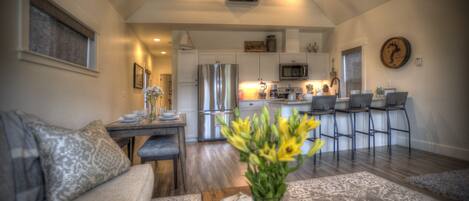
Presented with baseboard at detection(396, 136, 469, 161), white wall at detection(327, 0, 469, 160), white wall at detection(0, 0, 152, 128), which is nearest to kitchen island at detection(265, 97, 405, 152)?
baseboard at detection(396, 136, 469, 161)

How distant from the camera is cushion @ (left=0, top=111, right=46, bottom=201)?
111 cm

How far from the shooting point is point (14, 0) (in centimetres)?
168

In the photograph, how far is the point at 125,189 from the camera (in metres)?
1.34

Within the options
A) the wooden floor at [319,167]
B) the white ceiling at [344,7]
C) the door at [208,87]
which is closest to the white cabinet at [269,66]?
the door at [208,87]

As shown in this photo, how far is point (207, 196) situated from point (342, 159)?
278 centimetres

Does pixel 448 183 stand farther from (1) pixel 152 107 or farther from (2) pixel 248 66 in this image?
(2) pixel 248 66

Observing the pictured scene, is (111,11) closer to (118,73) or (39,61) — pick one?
(118,73)

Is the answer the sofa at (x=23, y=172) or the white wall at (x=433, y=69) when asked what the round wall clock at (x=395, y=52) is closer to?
the white wall at (x=433, y=69)

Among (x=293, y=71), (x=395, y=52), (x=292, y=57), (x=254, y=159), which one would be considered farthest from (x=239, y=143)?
(x=292, y=57)

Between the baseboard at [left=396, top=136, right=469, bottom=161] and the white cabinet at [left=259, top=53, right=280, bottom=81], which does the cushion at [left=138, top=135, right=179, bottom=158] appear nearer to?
the white cabinet at [left=259, top=53, right=280, bottom=81]

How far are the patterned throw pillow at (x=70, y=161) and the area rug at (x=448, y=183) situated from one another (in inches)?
115

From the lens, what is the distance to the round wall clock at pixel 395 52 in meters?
4.00

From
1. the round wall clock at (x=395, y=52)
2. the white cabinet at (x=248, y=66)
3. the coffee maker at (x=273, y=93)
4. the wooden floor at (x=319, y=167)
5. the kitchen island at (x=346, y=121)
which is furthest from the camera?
the coffee maker at (x=273, y=93)

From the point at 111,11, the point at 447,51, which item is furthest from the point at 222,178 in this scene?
the point at 447,51
